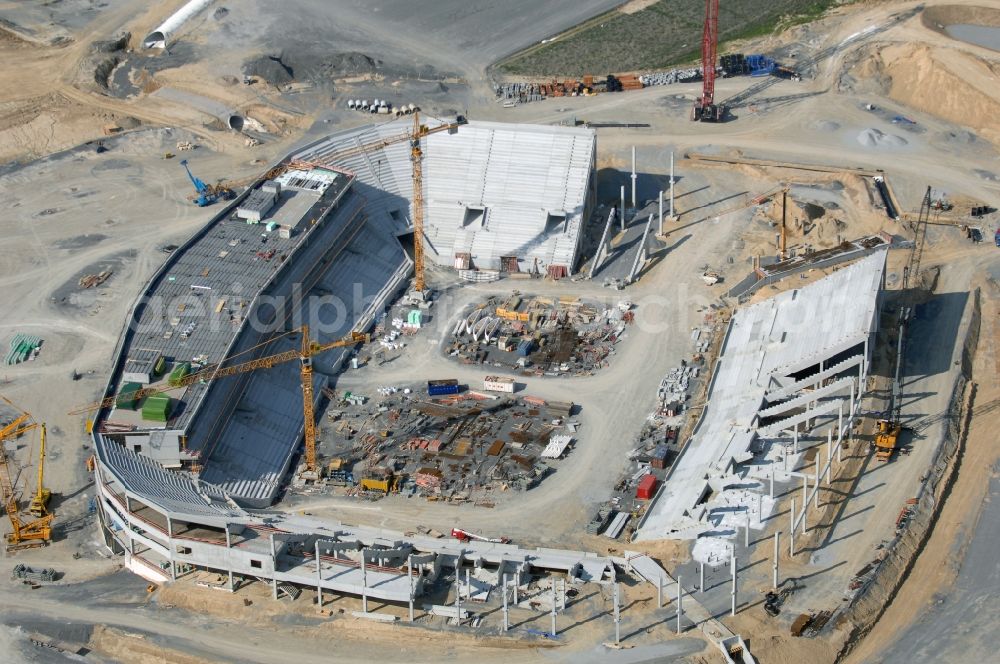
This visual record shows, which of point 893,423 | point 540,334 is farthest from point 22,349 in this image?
point 893,423

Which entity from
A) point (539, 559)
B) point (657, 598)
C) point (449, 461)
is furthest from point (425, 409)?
Answer: point (657, 598)

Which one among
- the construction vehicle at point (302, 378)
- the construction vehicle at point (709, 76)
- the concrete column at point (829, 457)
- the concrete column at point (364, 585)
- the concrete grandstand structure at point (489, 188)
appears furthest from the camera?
the construction vehicle at point (709, 76)

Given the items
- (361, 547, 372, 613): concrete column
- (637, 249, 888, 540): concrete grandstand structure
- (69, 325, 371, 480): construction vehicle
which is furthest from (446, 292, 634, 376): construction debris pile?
(361, 547, 372, 613): concrete column

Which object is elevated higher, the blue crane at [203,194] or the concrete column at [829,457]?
the blue crane at [203,194]

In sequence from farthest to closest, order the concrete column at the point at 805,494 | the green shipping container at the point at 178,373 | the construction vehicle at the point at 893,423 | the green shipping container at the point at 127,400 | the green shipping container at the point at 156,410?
the green shipping container at the point at 178,373
the green shipping container at the point at 127,400
the green shipping container at the point at 156,410
the construction vehicle at the point at 893,423
the concrete column at the point at 805,494

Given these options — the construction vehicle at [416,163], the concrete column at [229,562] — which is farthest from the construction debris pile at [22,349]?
the concrete column at [229,562]

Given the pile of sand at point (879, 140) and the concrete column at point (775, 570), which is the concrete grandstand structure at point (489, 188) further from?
the concrete column at point (775, 570)
